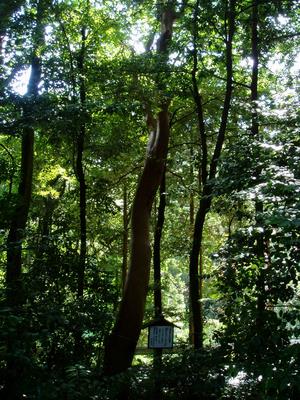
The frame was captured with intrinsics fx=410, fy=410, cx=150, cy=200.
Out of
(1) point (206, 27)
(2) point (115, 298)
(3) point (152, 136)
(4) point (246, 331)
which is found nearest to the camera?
(4) point (246, 331)

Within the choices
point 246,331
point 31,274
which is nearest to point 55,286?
point 31,274

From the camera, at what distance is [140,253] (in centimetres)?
888

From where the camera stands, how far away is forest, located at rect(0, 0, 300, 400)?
365 centimetres

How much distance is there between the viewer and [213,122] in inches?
399

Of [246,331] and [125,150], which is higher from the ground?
[125,150]

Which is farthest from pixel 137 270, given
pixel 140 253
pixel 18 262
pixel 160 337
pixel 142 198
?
pixel 18 262

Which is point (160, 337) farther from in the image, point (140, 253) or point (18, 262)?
point (140, 253)

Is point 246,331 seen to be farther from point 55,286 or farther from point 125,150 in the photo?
point 125,150

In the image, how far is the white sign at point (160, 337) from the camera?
6.01 m

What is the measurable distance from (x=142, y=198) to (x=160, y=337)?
12.7 ft

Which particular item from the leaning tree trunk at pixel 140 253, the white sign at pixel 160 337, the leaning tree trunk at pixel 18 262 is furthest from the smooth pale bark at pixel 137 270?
the leaning tree trunk at pixel 18 262

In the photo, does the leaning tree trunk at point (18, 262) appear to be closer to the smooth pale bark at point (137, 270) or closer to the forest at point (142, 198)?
the forest at point (142, 198)

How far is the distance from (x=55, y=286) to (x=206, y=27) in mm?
5361

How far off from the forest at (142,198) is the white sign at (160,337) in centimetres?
5
